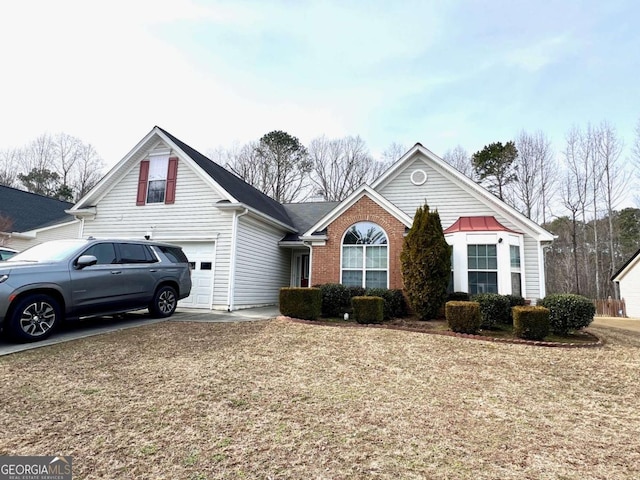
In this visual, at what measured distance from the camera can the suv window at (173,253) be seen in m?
9.31

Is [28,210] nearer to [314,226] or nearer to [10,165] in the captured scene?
[314,226]

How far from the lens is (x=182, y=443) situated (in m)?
3.18

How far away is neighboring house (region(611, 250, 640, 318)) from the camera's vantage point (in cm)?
1977

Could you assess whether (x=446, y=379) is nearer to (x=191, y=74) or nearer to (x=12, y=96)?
(x=191, y=74)

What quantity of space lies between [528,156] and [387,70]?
22323mm

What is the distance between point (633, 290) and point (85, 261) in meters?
26.3

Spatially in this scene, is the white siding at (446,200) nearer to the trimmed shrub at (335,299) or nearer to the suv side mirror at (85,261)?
the trimmed shrub at (335,299)

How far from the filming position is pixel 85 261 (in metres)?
7.05

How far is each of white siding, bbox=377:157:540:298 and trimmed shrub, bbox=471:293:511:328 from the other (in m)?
2.68

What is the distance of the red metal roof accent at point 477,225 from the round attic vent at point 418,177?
216 centimetres

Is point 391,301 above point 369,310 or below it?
above

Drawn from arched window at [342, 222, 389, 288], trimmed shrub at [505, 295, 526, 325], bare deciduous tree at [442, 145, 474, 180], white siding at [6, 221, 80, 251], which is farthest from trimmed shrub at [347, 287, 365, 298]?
bare deciduous tree at [442, 145, 474, 180]

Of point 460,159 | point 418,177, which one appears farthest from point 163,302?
point 460,159

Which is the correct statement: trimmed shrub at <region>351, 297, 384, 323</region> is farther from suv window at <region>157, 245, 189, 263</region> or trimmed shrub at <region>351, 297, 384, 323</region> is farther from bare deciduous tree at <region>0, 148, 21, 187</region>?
bare deciduous tree at <region>0, 148, 21, 187</region>
